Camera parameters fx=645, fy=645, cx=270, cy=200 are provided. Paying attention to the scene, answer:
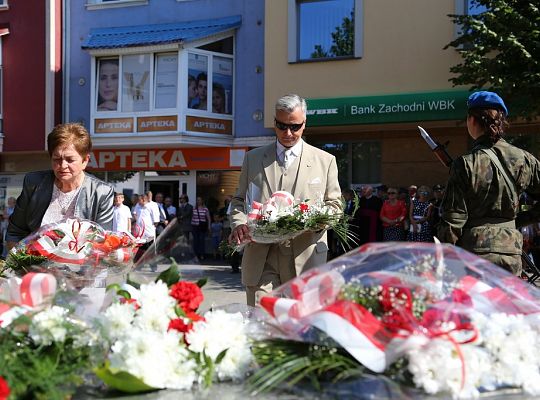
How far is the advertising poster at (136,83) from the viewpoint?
19.5 metres

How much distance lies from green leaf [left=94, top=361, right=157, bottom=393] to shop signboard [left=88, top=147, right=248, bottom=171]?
55.6 ft

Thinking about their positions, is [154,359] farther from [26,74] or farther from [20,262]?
[26,74]

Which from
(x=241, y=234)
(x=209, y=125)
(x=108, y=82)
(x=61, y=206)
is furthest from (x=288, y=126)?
(x=108, y=82)

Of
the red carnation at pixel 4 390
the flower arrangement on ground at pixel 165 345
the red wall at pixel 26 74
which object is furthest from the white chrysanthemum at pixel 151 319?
the red wall at pixel 26 74

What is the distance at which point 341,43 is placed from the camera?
1714 cm

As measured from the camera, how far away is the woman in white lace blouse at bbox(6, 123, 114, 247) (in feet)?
11.5

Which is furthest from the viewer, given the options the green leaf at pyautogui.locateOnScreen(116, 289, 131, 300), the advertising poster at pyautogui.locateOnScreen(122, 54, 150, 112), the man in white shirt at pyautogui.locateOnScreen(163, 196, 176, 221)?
the advertising poster at pyautogui.locateOnScreen(122, 54, 150, 112)

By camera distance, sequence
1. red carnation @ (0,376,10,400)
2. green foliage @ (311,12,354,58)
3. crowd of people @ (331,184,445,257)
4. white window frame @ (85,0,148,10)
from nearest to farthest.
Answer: red carnation @ (0,376,10,400), crowd of people @ (331,184,445,257), green foliage @ (311,12,354,58), white window frame @ (85,0,148,10)

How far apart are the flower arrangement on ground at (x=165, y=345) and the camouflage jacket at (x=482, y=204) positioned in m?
1.73

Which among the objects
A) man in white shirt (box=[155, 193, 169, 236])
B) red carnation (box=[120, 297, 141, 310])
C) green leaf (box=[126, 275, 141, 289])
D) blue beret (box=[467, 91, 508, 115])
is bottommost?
man in white shirt (box=[155, 193, 169, 236])

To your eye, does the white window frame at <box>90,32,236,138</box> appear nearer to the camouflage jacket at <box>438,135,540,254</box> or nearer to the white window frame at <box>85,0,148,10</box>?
the white window frame at <box>85,0,148,10</box>

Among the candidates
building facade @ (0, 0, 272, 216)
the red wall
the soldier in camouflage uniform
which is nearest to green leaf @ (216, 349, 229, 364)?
the soldier in camouflage uniform

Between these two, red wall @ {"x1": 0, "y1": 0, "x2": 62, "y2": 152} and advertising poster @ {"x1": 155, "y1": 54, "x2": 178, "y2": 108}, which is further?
red wall @ {"x1": 0, "y1": 0, "x2": 62, "y2": 152}

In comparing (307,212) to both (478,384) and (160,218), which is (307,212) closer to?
(478,384)
